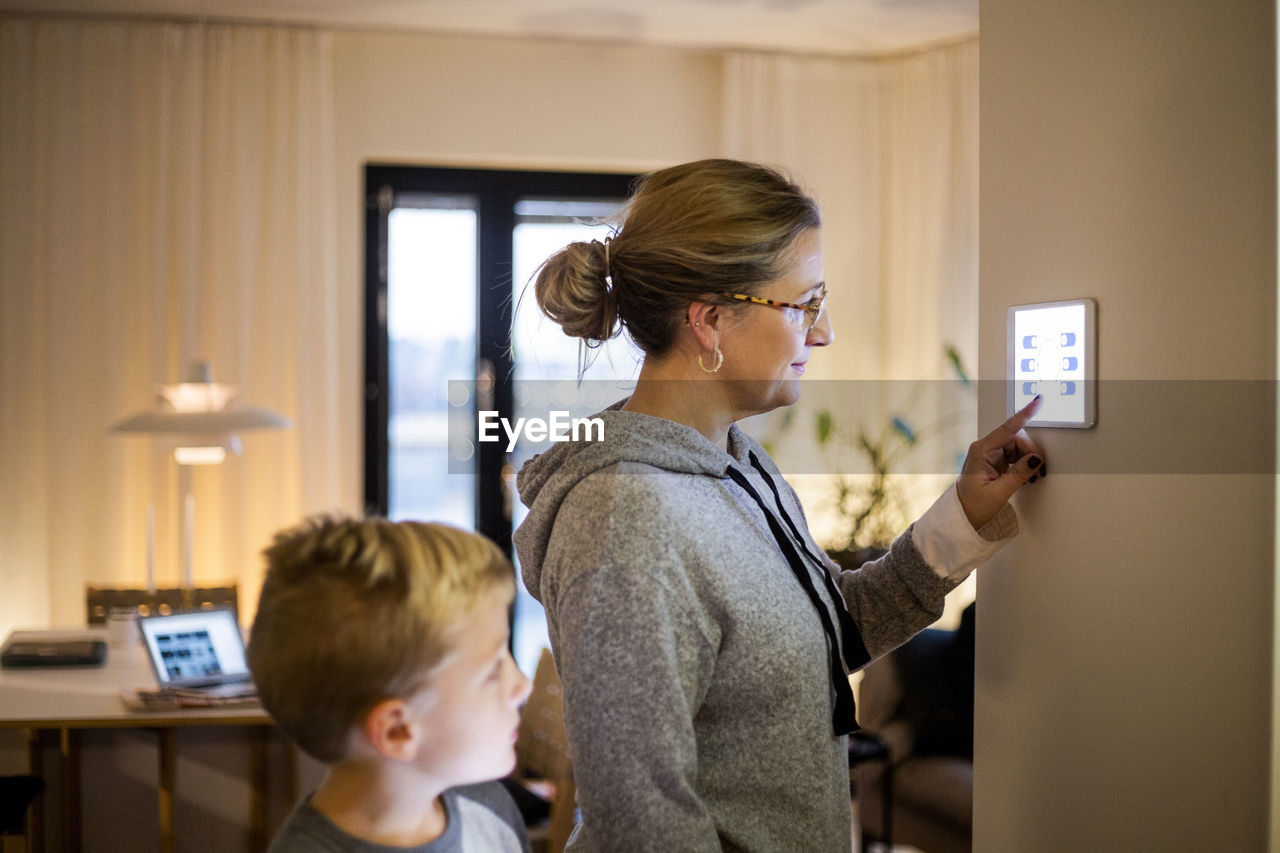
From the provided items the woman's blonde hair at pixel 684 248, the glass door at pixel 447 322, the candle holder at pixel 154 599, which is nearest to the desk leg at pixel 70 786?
the candle holder at pixel 154 599

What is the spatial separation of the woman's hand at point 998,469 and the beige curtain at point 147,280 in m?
3.52

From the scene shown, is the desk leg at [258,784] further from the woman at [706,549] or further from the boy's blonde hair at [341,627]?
the boy's blonde hair at [341,627]

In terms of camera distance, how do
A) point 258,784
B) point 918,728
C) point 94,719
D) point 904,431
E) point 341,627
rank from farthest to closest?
1. point 904,431
2. point 918,728
3. point 258,784
4. point 94,719
5. point 341,627

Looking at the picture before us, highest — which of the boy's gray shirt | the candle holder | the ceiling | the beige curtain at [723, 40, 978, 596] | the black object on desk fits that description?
the ceiling

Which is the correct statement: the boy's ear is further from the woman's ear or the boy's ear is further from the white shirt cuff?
the white shirt cuff

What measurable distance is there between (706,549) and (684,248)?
0.34 m

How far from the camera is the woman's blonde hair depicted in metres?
1.25

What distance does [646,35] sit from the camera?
454 cm

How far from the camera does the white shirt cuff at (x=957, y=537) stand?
1379 millimetres

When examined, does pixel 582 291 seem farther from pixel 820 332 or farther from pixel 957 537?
pixel 957 537

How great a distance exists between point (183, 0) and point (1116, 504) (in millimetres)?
3957

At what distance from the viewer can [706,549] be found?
3.80 feet

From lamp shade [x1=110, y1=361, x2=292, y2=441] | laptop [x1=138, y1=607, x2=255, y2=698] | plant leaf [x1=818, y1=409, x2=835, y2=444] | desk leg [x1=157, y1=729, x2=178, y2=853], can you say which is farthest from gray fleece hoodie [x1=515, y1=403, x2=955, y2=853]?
plant leaf [x1=818, y1=409, x2=835, y2=444]

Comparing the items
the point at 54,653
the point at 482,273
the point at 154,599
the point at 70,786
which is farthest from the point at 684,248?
the point at 482,273
